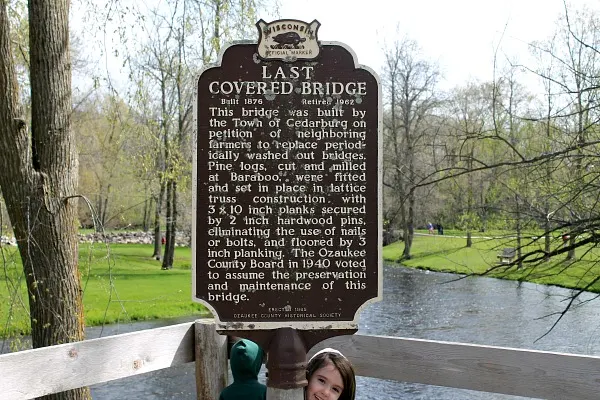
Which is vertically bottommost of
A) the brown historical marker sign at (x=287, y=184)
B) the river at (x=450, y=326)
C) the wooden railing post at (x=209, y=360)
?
the river at (x=450, y=326)

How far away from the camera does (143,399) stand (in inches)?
418

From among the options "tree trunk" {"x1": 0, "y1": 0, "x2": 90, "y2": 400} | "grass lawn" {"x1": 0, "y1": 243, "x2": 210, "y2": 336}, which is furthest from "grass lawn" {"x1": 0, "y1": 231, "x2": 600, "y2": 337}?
"tree trunk" {"x1": 0, "y1": 0, "x2": 90, "y2": 400}

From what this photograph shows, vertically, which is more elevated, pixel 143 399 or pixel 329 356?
pixel 329 356

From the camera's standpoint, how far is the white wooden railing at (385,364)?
3.61m

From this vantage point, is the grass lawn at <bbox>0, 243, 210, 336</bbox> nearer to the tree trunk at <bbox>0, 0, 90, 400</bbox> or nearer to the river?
the river

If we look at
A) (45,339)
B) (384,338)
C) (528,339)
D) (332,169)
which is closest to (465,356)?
(384,338)

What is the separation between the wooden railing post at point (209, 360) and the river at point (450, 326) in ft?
13.8

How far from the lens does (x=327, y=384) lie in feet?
10.5

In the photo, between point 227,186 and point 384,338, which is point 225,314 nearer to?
point 227,186

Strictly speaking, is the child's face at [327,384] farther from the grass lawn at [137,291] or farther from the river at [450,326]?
the grass lawn at [137,291]

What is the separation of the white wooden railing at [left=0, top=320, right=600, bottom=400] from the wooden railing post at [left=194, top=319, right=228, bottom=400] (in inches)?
1.7

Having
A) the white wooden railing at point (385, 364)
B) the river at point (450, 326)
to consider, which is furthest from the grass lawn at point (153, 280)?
the white wooden railing at point (385, 364)

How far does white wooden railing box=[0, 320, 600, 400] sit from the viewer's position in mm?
3607

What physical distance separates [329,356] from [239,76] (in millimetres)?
1410
